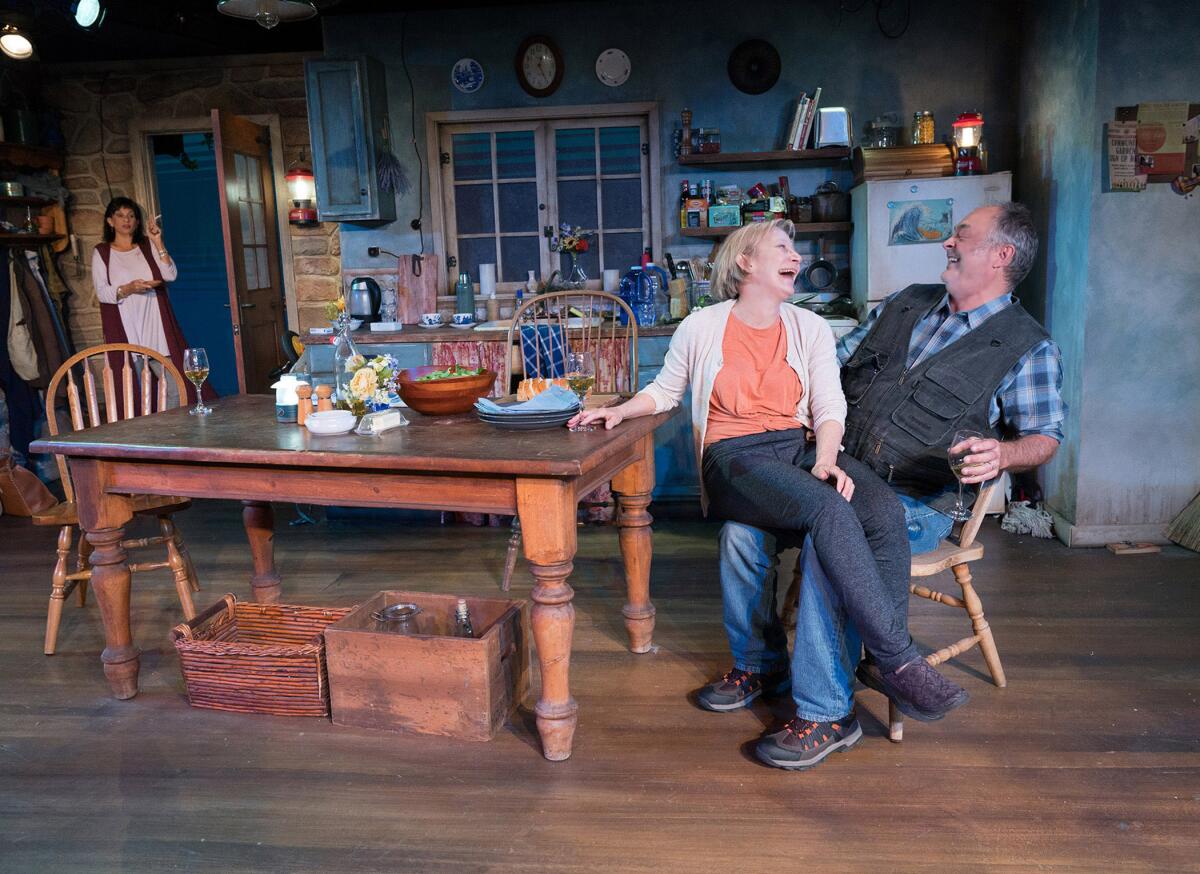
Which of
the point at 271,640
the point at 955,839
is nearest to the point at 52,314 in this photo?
the point at 271,640

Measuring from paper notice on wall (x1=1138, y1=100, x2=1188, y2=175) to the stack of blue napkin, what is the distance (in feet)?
8.70

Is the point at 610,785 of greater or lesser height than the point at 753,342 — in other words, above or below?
below

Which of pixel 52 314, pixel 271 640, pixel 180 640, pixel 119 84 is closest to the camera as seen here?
pixel 180 640

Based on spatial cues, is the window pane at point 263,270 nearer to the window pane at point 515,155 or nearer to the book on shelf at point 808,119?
the window pane at point 515,155

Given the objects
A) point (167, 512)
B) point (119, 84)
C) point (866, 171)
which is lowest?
→ point (167, 512)

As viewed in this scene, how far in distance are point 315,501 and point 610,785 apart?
0.98 m

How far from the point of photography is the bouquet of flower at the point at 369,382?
8.68ft

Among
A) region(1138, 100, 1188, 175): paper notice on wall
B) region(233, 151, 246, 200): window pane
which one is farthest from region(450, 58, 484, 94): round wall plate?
region(1138, 100, 1188, 175): paper notice on wall

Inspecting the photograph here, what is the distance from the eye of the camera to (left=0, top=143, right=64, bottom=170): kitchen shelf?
19.2ft

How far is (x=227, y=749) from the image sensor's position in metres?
2.53

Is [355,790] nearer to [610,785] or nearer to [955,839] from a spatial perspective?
[610,785]

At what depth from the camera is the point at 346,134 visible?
5055 mm

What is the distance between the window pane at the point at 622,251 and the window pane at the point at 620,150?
35 centimetres

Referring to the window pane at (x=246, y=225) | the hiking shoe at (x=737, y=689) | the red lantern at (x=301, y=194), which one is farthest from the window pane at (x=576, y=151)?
the hiking shoe at (x=737, y=689)
